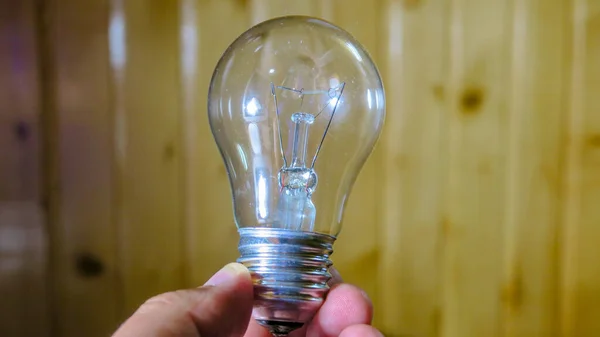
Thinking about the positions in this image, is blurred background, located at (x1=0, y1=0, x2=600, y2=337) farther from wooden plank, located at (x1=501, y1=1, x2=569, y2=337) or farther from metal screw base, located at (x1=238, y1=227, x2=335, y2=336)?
metal screw base, located at (x1=238, y1=227, x2=335, y2=336)

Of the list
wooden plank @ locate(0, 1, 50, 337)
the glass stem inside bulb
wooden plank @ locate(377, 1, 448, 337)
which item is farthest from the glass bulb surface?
wooden plank @ locate(0, 1, 50, 337)

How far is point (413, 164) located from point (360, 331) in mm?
412

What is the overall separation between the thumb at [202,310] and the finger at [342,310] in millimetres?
128

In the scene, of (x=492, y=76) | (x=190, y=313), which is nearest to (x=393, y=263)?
(x=492, y=76)

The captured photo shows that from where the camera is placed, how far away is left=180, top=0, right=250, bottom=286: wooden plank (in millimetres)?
925

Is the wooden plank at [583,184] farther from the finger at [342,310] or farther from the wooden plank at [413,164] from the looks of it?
the finger at [342,310]

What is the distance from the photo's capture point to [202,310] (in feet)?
1.49

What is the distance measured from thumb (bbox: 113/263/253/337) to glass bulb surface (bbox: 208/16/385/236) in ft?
0.26

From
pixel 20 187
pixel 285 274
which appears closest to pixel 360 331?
pixel 285 274

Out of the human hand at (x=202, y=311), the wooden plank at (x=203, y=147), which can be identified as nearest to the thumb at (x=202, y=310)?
the human hand at (x=202, y=311)

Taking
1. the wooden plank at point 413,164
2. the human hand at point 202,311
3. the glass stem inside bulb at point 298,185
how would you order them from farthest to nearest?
the wooden plank at point 413,164 < the glass stem inside bulb at point 298,185 < the human hand at point 202,311

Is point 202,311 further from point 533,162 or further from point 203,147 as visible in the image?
point 533,162

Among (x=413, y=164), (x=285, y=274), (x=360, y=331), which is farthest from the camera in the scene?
(x=413, y=164)

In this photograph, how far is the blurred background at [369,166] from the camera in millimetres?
920
